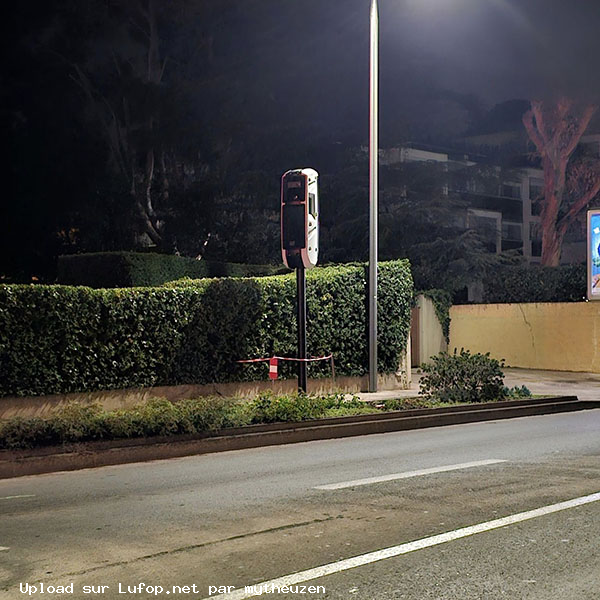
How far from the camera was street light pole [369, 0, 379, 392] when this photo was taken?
1917 centimetres

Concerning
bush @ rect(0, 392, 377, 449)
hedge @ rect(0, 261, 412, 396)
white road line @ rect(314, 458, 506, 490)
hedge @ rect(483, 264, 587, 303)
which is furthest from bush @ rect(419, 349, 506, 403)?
Result: hedge @ rect(483, 264, 587, 303)

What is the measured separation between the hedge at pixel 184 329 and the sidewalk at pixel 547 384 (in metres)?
1.29

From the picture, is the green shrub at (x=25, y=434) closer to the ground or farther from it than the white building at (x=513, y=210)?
closer to the ground

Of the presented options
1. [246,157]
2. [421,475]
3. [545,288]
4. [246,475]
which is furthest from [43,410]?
[246,157]

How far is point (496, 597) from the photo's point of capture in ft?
18.3

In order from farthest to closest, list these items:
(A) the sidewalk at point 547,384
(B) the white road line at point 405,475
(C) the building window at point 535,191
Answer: (C) the building window at point 535,191
(A) the sidewalk at point 547,384
(B) the white road line at point 405,475

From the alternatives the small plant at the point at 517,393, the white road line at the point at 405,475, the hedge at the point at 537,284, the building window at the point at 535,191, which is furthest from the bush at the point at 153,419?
the building window at the point at 535,191

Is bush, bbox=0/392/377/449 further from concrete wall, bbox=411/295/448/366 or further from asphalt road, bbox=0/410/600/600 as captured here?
concrete wall, bbox=411/295/448/366

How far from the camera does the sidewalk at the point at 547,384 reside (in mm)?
20500

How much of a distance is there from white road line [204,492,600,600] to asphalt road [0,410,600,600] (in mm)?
26

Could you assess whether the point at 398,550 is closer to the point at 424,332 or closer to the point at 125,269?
the point at 125,269

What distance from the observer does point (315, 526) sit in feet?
24.8

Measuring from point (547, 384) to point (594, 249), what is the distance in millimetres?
4469

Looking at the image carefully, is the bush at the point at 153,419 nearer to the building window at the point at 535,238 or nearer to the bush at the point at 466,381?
the bush at the point at 466,381
